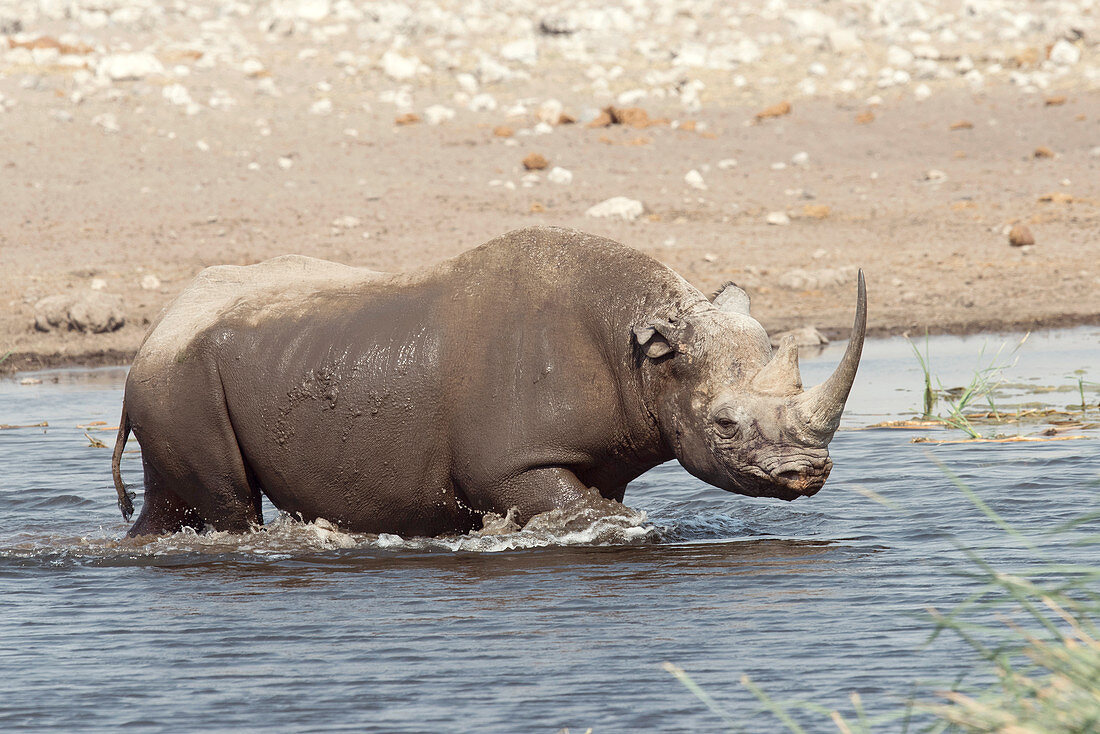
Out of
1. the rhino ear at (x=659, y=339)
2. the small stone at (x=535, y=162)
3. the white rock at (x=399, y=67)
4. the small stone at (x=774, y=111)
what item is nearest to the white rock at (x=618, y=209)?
the small stone at (x=535, y=162)

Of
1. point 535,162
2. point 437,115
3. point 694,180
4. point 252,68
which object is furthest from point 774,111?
point 252,68

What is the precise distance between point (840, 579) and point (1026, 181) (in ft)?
40.8

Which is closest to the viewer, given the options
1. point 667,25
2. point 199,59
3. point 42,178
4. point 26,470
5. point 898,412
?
point 26,470

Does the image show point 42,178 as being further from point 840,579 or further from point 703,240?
point 840,579

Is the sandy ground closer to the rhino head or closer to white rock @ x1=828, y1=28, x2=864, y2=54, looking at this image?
white rock @ x1=828, y1=28, x2=864, y2=54

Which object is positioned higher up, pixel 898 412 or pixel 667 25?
pixel 667 25

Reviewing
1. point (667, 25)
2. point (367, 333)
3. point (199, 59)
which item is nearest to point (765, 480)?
point (367, 333)

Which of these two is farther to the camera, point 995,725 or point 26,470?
point 26,470

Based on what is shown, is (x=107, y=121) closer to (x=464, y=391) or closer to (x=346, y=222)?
(x=346, y=222)

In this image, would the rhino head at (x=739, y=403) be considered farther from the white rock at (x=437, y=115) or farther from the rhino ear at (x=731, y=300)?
the white rock at (x=437, y=115)

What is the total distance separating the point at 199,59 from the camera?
69.1 ft

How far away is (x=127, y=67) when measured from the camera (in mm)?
19906

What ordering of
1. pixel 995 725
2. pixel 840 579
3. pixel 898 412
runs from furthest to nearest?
pixel 898 412 < pixel 840 579 < pixel 995 725

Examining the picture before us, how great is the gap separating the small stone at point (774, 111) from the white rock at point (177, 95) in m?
7.13
